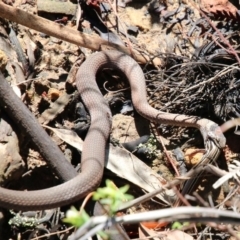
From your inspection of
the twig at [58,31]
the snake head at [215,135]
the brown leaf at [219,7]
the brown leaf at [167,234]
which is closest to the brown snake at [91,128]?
the snake head at [215,135]

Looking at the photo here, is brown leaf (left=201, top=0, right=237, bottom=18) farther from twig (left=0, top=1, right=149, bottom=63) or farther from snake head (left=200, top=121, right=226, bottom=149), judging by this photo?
snake head (left=200, top=121, right=226, bottom=149)

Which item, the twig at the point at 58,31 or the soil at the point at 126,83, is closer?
the soil at the point at 126,83

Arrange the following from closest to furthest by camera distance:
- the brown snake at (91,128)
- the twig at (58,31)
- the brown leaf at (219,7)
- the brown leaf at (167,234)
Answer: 1. the brown snake at (91,128)
2. the brown leaf at (167,234)
3. the twig at (58,31)
4. the brown leaf at (219,7)

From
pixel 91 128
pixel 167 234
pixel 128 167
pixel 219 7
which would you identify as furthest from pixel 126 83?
pixel 167 234

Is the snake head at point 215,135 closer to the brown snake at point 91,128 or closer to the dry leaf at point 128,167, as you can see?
the brown snake at point 91,128

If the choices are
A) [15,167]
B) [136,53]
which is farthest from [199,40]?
[15,167]

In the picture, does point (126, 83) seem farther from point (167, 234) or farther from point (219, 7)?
point (167, 234)

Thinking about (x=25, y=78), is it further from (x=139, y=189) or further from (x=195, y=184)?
(x=195, y=184)

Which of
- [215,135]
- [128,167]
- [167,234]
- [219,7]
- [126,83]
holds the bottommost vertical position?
[167,234]
